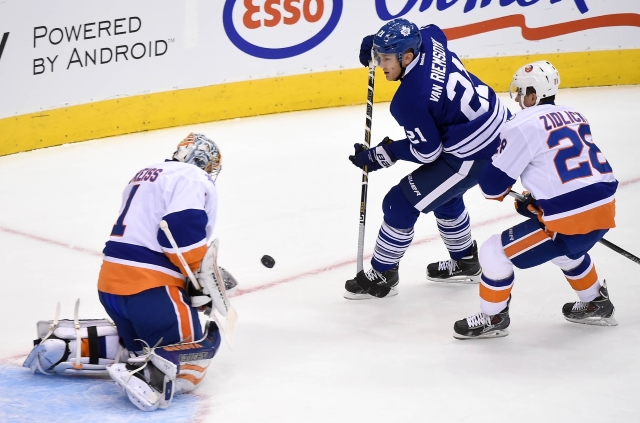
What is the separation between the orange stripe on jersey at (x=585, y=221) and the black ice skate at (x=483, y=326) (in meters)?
0.44

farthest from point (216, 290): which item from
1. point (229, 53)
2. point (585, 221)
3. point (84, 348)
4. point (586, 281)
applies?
point (229, 53)

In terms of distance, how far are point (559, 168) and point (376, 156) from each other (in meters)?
0.89

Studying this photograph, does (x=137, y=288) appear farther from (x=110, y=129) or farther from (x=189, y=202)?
(x=110, y=129)

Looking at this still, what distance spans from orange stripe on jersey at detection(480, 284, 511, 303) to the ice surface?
0.56 feet

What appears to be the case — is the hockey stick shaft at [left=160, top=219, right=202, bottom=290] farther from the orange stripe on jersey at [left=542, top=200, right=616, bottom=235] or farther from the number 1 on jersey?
the orange stripe on jersey at [left=542, top=200, right=616, bottom=235]

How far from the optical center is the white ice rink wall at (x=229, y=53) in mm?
6305

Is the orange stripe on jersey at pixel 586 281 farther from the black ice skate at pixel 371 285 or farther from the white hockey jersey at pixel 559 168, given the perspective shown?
the black ice skate at pixel 371 285

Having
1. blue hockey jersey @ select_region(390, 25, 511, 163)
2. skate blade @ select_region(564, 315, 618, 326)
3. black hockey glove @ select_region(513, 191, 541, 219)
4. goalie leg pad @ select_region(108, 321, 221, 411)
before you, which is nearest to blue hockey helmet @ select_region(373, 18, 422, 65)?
blue hockey jersey @ select_region(390, 25, 511, 163)

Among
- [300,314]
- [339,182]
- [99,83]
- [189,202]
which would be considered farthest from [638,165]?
[189,202]

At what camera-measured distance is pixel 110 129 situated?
681 centimetres

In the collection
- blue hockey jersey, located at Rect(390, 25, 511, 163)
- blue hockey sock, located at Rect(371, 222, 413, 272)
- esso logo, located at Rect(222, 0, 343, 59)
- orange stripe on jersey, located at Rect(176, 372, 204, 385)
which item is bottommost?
orange stripe on jersey, located at Rect(176, 372, 204, 385)

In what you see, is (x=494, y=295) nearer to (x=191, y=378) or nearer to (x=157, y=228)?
(x=191, y=378)

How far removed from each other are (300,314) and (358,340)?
37 cm

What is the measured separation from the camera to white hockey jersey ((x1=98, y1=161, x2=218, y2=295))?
10.3 feet
